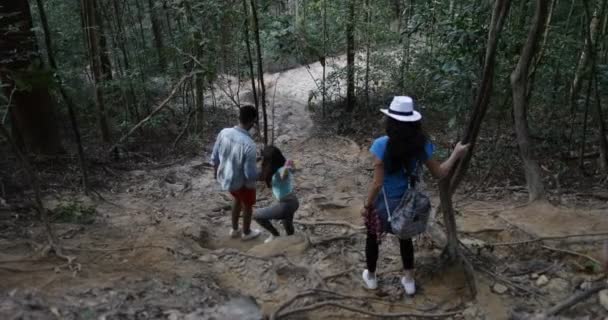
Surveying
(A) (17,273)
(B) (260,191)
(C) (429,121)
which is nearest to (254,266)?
(A) (17,273)

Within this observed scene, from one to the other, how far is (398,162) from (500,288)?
1375 millimetres

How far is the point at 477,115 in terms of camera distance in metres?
3.51

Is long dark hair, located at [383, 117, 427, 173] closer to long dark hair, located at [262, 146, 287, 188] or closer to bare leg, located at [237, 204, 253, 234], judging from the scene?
long dark hair, located at [262, 146, 287, 188]

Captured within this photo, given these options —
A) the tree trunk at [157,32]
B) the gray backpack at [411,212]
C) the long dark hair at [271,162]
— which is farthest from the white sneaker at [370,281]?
the tree trunk at [157,32]

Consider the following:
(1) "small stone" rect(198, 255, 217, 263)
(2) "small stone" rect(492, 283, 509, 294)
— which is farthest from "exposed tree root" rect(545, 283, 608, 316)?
(1) "small stone" rect(198, 255, 217, 263)

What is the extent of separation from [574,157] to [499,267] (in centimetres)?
457

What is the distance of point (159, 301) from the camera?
11.3 feet

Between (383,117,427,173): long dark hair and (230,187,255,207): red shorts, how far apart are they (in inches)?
90.9

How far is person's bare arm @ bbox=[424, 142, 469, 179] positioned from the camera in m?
3.46

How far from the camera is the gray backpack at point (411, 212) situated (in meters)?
3.53

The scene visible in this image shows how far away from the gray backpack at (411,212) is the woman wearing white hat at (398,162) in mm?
43

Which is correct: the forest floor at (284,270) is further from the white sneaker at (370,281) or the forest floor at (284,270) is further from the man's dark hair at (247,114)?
the man's dark hair at (247,114)

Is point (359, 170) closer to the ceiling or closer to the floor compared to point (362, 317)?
closer to the floor

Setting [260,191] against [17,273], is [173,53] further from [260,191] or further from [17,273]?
[17,273]
